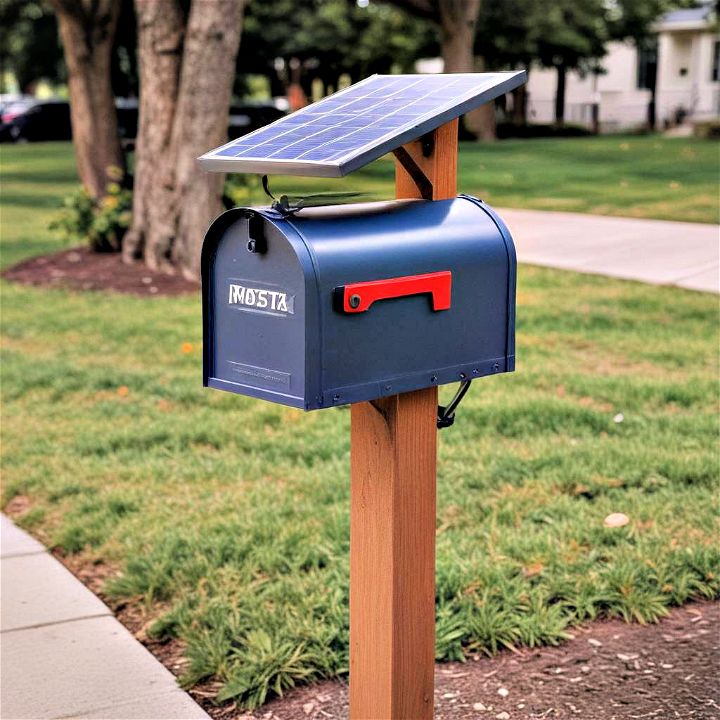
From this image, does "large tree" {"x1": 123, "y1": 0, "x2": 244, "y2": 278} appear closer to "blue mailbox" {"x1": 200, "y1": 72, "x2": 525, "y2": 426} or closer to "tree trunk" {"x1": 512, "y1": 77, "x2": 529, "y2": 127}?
"blue mailbox" {"x1": 200, "y1": 72, "x2": 525, "y2": 426}

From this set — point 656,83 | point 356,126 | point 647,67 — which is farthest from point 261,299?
point 647,67

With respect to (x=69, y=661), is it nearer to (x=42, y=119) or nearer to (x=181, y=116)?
(x=181, y=116)

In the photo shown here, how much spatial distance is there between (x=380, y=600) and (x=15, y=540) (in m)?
2.38

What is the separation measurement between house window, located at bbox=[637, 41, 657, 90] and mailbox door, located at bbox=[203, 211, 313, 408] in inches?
1666

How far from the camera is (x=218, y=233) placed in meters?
2.26

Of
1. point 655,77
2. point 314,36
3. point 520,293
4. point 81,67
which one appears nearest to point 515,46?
point 314,36

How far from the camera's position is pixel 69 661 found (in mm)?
3398

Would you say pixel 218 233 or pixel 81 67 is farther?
pixel 81 67

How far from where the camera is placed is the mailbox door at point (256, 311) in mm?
2105

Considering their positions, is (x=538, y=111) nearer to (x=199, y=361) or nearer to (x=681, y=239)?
(x=681, y=239)

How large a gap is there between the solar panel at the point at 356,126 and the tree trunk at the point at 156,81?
728cm

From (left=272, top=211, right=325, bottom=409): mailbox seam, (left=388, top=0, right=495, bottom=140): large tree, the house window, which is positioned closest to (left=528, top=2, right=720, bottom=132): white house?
the house window

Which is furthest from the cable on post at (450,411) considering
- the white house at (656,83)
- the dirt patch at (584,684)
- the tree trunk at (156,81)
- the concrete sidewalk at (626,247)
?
the white house at (656,83)

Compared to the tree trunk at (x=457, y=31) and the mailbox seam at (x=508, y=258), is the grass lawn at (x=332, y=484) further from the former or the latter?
the tree trunk at (x=457, y=31)
